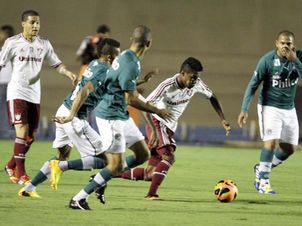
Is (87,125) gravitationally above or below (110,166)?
above

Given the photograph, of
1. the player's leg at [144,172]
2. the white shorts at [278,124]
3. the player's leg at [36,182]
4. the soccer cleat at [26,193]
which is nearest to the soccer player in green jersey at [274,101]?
the white shorts at [278,124]

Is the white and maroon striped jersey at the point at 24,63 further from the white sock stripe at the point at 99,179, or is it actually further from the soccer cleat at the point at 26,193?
the white sock stripe at the point at 99,179

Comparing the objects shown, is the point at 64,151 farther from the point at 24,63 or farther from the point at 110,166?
the point at 110,166

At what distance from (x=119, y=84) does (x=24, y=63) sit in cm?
306

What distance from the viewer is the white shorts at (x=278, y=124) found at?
1316 centimetres

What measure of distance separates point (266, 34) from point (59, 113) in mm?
15613

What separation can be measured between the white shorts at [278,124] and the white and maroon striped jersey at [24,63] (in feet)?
9.62

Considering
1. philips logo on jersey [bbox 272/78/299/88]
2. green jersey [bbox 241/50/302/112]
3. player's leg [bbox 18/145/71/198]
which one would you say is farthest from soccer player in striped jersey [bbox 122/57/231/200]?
player's leg [bbox 18/145/71/198]

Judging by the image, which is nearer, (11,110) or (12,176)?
(11,110)

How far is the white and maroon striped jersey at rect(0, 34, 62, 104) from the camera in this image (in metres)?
13.0

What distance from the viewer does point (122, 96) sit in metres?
10.6

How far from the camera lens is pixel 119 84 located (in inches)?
406

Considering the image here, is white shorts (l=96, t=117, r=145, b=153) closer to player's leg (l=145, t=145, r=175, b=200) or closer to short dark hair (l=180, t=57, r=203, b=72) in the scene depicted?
player's leg (l=145, t=145, r=175, b=200)

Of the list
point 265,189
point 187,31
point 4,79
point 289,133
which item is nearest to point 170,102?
point 265,189
